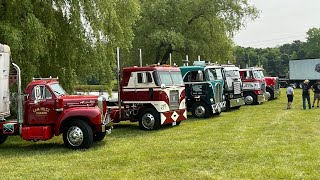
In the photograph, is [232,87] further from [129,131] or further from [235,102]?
[129,131]

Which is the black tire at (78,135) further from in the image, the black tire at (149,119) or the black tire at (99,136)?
the black tire at (149,119)

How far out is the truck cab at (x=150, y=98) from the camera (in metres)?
16.0

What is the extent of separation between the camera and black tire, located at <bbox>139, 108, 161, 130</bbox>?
16.0 meters

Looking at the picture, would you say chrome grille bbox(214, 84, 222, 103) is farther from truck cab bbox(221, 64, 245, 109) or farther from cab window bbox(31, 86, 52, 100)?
cab window bbox(31, 86, 52, 100)

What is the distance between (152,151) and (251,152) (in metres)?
2.54

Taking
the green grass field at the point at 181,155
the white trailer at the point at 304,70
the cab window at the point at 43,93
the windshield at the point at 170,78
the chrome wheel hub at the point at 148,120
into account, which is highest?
the white trailer at the point at 304,70

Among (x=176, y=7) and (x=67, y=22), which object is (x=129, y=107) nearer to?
(x=67, y=22)

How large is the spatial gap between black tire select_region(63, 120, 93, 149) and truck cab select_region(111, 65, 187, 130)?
426 cm

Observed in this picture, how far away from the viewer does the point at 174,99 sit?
16688mm

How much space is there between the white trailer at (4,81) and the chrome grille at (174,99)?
20.6ft

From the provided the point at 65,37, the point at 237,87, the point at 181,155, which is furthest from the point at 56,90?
the point at 237,87

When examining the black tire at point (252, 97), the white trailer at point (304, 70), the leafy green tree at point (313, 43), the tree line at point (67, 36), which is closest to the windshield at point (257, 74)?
the black tire at point (252, 97)

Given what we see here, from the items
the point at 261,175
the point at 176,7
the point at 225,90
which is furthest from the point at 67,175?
the point at 176,7

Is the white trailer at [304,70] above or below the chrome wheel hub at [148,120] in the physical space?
above
